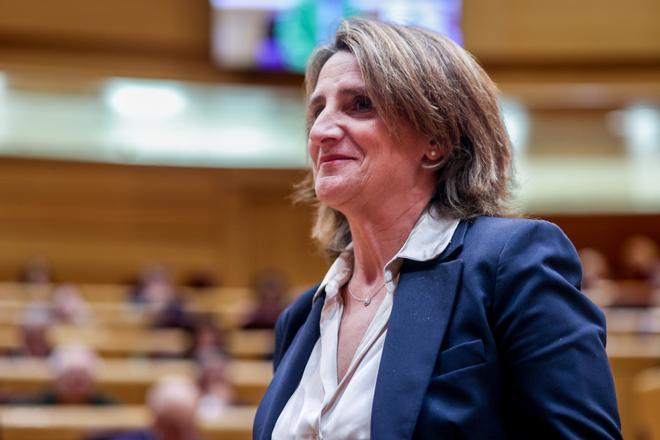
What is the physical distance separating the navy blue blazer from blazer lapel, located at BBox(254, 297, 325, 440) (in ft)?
0.67

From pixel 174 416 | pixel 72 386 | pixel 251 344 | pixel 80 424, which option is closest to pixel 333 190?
pixel 174 416

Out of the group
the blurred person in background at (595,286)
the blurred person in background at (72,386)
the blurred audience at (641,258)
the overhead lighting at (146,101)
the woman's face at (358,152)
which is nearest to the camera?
the woman's face at (358,152)

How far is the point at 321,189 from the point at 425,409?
338 millimetres

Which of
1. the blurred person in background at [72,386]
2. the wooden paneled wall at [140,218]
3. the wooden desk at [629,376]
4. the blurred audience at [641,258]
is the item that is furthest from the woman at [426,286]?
the wooden paneled wall at [140,218]

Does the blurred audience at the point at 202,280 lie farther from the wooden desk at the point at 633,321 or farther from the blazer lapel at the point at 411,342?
the blazer lapel at the point at 411,342

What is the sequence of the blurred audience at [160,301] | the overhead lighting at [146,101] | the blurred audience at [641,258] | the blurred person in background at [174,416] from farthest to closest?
the overhead lighting at [146,101], the blurred audience at [641,258], the blurred audience at [160,301], the blurred person in background at [174,416]

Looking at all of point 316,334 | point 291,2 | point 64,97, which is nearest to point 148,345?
point 291,2

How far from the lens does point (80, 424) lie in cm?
375

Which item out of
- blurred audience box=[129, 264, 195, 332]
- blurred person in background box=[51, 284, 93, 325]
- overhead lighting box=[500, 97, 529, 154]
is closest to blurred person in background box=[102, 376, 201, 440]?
blurred audience box=[129, 264, 195, 332]

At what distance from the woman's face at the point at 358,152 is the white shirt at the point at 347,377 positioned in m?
0.07

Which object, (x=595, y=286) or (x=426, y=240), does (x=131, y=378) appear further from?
(x=595, y=286)

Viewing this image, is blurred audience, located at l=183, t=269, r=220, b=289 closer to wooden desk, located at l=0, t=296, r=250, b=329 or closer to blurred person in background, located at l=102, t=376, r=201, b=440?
wooden desk, located at l=0, t=296, r=250, b=329

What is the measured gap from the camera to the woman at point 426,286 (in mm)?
1146

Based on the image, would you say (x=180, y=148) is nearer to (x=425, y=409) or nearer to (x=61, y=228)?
(x=61, y=228)
